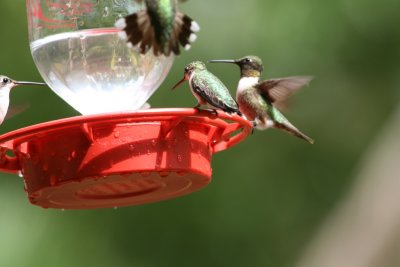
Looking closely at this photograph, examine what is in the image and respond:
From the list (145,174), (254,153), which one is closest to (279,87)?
(145,174)

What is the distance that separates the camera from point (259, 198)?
10.9m

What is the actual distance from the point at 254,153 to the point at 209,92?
5.84 metres

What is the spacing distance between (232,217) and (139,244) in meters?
1.21

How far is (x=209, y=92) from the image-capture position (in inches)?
198

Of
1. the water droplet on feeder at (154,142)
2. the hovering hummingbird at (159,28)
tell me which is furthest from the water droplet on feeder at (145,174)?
the hovering hummingbird at (159,28)

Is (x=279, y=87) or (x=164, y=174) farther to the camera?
(x=279, y=87)

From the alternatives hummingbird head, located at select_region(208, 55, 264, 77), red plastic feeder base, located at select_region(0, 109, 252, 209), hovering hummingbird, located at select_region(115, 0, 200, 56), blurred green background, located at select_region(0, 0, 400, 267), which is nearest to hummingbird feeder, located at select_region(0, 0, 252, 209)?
red plastic feeder base, located at select_region(0, 109, 252, 209)

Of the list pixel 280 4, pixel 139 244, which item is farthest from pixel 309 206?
pixel 280 4

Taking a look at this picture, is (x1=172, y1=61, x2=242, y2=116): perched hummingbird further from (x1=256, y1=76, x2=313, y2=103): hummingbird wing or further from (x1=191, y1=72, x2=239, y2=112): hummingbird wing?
(x1=256, y1=76, x2=313, y2=103): hummingbird wing

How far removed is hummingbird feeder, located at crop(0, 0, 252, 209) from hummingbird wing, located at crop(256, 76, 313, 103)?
669 millimetres

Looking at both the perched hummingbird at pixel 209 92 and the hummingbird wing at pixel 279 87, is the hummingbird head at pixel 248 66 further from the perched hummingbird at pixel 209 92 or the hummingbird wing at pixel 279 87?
the perched hummingbird at pixel 209 92

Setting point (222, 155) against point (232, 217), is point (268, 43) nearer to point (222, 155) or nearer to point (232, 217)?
point (222, 155)

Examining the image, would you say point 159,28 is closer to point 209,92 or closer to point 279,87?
point 209,92

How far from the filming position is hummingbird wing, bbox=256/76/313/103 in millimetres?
5941
